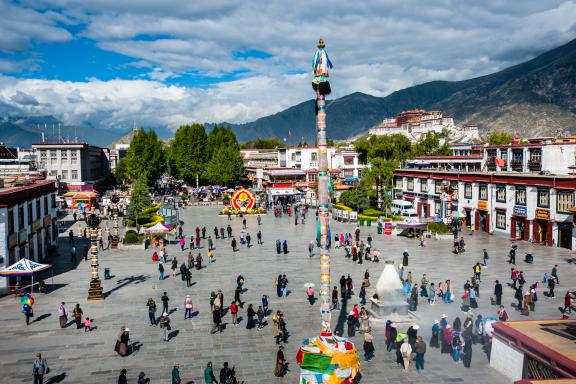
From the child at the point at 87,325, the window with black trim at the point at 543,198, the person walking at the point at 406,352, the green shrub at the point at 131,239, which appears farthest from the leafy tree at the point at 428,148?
the child at the point at 87,325

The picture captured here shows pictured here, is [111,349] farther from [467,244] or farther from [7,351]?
[467,244]

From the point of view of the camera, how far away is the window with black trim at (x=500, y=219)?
162 feet

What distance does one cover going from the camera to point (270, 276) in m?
31.7

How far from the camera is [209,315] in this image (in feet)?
79.2

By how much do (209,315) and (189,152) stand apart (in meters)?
81.1

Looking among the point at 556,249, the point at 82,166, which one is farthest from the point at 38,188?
the point at 82,166

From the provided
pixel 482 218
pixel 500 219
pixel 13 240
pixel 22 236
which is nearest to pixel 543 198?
pixel 500 219

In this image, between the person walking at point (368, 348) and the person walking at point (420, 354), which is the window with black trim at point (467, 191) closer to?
the person walking at point (368, 348)

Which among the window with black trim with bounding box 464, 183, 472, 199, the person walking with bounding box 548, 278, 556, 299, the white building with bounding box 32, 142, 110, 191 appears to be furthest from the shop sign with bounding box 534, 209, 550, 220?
the white building with bounding box 32, 142, 110, 191

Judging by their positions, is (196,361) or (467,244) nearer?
(196,361)

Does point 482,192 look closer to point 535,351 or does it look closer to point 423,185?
point 423,185

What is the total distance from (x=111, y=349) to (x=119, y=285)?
10.4 m

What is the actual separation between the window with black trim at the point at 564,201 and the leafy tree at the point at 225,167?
2543 inches

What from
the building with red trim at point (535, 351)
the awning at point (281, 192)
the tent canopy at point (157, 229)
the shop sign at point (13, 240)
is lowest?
the building with red trim at point (535, 351)
